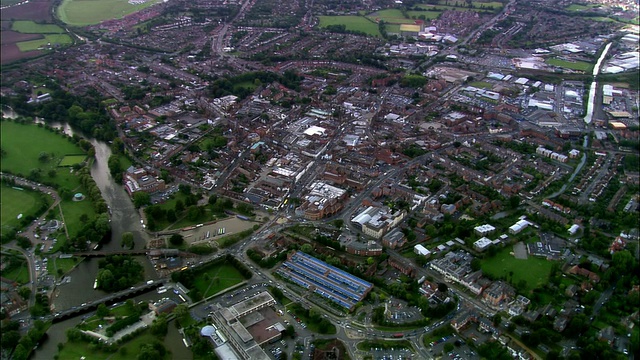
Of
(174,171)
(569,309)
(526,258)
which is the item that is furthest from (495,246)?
(174,171)

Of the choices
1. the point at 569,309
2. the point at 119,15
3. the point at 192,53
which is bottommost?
the point at 569,309

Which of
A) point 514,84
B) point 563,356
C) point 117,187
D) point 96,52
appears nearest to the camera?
point 563,356

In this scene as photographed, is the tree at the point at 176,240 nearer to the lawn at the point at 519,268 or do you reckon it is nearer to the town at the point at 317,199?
the town at the point at 317,199

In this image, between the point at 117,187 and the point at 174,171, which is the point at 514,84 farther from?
A: the point at 117,187

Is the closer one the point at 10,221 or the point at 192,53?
the point at 10,221

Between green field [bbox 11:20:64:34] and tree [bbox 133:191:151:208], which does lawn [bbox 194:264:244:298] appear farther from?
green field [bbox 11:20:64:34]

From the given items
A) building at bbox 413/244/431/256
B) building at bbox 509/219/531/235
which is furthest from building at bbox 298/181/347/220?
building at bbox 509/219/531/235

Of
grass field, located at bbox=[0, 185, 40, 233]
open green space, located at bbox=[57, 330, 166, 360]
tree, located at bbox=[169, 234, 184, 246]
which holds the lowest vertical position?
open green space, located at bbox=[57, 330, 166, 360]
